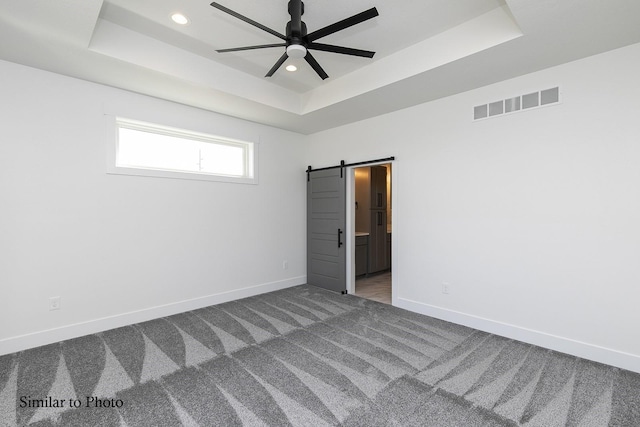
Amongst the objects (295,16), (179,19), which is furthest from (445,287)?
(179,19)

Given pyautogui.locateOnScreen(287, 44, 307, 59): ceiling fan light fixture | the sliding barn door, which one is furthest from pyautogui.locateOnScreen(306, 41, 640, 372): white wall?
pyautogui.locateOnScreen(287, 44, 307, 59): ceiling fan light fixture

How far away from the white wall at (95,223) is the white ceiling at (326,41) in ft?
1.08

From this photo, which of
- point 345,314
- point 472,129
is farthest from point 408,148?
point 345,314

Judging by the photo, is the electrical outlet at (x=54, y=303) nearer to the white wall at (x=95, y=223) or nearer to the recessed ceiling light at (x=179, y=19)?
the white wall at (x=95, y=223)

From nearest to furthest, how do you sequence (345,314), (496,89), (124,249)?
(496,89), (124,249), (345,314)

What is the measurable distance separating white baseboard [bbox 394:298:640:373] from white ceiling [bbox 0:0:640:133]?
273 centimetres

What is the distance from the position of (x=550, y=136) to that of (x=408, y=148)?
1604 millimetres

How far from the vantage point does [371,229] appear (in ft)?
20.4

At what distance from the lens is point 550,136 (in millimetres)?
3012

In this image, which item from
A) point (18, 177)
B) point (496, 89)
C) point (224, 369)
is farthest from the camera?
point (496, 89)

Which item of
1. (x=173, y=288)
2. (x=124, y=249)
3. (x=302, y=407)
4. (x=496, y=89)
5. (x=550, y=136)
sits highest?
(x=496, y=89)

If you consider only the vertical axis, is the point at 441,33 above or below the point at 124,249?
above

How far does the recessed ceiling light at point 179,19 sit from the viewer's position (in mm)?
→ 2705

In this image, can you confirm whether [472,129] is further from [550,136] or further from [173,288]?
[173,288]
